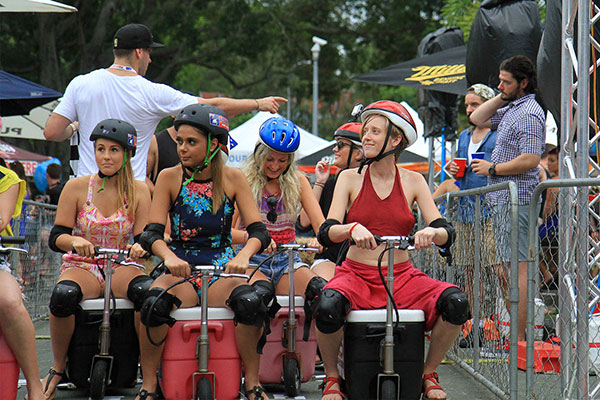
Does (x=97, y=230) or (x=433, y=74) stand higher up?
(x=433, y=74)

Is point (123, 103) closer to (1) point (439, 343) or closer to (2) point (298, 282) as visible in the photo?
(2) point (298, 282)

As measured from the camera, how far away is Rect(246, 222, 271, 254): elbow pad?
5258 mm

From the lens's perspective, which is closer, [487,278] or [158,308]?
[158,308]

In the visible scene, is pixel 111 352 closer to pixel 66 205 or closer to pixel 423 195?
pixel 66 205

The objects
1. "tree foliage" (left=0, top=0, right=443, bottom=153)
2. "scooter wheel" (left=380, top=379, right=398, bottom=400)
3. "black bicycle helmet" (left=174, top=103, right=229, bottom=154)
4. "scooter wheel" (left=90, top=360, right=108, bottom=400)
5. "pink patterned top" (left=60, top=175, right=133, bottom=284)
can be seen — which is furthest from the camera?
"tree foliage" (left=0, top=0, right=443, bottom=153)

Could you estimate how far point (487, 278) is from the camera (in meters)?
6.19

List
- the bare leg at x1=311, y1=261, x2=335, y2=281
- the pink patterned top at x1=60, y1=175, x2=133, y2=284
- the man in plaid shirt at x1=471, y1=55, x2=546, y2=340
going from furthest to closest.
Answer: the man in plaid shirt at x1=471, y1=55, x2=546, y2=340, the bare leg at x1=311, y1=261, x2=335, y2=281, the pink patterned top at x1=60, y1=175, x2=133, y2=284

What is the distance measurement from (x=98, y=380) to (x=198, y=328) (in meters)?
0.83

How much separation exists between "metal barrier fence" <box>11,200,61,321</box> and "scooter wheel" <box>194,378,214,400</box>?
14.9 feet

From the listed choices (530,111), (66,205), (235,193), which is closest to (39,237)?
(66,205)

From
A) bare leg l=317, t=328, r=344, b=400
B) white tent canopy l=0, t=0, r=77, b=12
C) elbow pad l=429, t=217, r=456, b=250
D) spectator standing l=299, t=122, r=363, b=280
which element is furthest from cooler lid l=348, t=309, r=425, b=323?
white tent canopy l=0, t=0, r=77, b=12

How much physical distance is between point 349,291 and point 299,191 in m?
1.54

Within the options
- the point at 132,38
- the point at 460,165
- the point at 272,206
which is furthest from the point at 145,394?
the point at 460,165

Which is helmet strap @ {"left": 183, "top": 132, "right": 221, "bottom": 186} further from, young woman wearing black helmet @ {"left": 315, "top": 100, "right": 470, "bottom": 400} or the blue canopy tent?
the blue canopy tent
